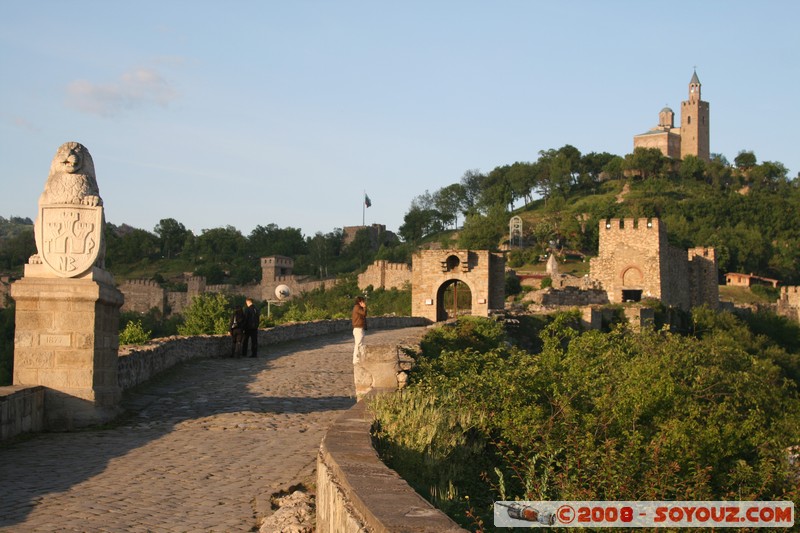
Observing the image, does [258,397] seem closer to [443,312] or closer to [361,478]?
[361,478]

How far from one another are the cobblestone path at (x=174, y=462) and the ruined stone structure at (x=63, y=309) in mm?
442

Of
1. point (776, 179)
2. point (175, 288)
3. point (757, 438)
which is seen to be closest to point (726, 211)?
point (776, 179)

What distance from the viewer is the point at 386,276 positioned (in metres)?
71.4

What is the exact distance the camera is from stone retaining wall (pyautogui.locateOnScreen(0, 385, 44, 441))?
7.85 meters

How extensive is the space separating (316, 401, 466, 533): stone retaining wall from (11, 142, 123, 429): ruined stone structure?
354 centimetres

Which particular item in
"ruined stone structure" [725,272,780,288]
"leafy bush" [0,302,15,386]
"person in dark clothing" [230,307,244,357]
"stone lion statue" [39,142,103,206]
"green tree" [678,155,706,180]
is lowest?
"leafy bush" [0,302,15,386]

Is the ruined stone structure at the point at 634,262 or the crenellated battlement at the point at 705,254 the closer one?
the ruined stone structure at the point at 634,262

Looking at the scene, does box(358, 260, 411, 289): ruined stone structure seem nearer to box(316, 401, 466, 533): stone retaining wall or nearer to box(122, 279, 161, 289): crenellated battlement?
box(122, 279, 161, 289): crenellated battlement

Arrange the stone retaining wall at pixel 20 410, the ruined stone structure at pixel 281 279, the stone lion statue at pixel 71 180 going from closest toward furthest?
the stone retaining wall at pixel 20 410 < the stone lion statue at pixel 71 180 < the ruined stone structure at pixel 281 279

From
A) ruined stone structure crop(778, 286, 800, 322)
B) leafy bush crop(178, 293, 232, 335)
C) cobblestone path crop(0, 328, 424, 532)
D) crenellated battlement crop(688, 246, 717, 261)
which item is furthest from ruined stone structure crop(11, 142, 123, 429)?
ruined stone structure crop(778, 286, 800, 322)

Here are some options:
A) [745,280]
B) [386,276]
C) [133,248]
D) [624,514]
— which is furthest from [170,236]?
[624,514]

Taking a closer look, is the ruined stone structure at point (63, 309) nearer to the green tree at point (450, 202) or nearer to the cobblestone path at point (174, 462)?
the cobblestone path at point (174, 462)

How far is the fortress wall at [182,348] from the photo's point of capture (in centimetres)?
1144

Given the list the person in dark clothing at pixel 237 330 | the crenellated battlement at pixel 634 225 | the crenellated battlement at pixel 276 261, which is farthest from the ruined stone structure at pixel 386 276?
the person in dark clothing at pixel 237 330
